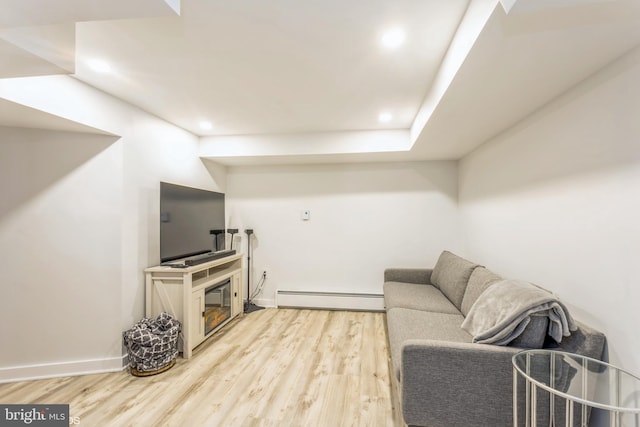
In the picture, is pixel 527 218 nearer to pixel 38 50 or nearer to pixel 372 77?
pixel 372 77

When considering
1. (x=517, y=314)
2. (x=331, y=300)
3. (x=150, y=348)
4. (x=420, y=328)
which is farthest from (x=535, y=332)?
(x=150, y=348)

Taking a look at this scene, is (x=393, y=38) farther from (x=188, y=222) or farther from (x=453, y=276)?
(x=188, y=222)

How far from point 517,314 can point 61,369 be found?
3464 mm

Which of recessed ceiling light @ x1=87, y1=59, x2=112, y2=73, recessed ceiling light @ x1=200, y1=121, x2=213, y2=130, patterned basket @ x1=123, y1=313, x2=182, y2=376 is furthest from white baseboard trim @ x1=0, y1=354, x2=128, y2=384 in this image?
recessed ceiling light @ x1=200, y1=121, x2=213, y2=130

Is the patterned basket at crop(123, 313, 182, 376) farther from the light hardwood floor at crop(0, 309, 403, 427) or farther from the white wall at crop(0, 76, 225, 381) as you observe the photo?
the white wall at crop(0, 76, 225, 381)

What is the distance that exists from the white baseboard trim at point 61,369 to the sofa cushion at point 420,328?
2.36 m

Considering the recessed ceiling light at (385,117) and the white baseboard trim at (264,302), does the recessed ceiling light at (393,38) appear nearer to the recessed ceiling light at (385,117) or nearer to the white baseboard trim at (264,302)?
the recessed ceiling light at (385,117)

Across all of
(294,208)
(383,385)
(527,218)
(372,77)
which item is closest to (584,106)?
(527,218)

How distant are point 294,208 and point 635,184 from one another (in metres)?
3.37

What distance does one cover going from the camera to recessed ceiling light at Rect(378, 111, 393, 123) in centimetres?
285

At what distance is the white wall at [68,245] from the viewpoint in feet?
7.37

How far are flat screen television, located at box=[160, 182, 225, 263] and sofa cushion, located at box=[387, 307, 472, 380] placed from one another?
7.30 feet

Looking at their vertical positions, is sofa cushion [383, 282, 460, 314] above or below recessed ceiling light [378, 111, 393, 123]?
below

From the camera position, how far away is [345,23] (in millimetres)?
1499
